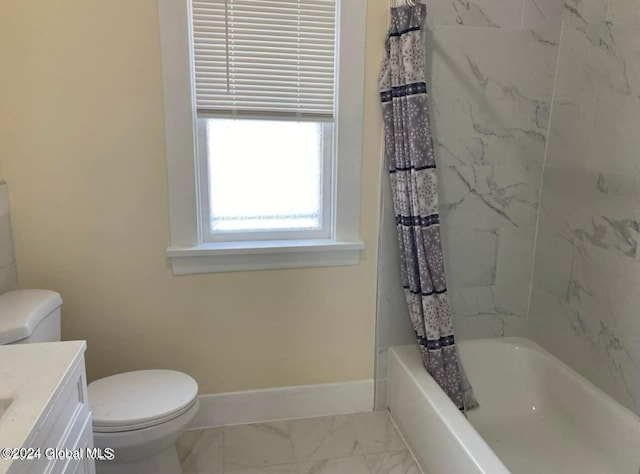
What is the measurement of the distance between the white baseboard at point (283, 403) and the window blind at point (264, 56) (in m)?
1.28

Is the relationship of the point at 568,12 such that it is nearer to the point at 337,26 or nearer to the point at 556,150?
the point at 556,150

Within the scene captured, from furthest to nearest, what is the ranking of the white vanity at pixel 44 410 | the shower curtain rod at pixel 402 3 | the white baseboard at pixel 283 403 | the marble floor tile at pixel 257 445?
the white baseboard at pixel 283 403 < the marble floor tile at pixel 257 445 < the shower curtain rod at pixel 402 3 < the white vanity at pixel 44 410

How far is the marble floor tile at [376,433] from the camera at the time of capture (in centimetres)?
211

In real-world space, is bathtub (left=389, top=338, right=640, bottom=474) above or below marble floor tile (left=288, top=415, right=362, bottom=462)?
above

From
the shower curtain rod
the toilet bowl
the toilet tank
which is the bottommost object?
the toilet bowl

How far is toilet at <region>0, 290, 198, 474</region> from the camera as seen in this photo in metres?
1.58

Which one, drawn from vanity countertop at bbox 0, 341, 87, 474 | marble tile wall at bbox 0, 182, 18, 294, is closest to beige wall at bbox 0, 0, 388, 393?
marble tile wall at bbox 0, 182, 18, 294

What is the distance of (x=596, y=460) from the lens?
190cm

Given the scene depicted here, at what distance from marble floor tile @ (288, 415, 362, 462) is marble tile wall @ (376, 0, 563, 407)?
0.27 metres

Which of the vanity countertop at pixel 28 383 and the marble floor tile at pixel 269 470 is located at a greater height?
Answer: the vanity countertop at pixel 28 383

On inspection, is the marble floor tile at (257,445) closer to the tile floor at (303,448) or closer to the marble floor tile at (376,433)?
the tile floor at (303,448)

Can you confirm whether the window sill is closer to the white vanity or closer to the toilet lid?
the toilet lid

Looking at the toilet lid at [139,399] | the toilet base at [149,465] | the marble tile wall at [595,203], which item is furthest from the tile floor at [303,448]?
the marble tile wall at [595,203]

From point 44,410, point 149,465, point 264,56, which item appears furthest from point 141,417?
point 264,56
